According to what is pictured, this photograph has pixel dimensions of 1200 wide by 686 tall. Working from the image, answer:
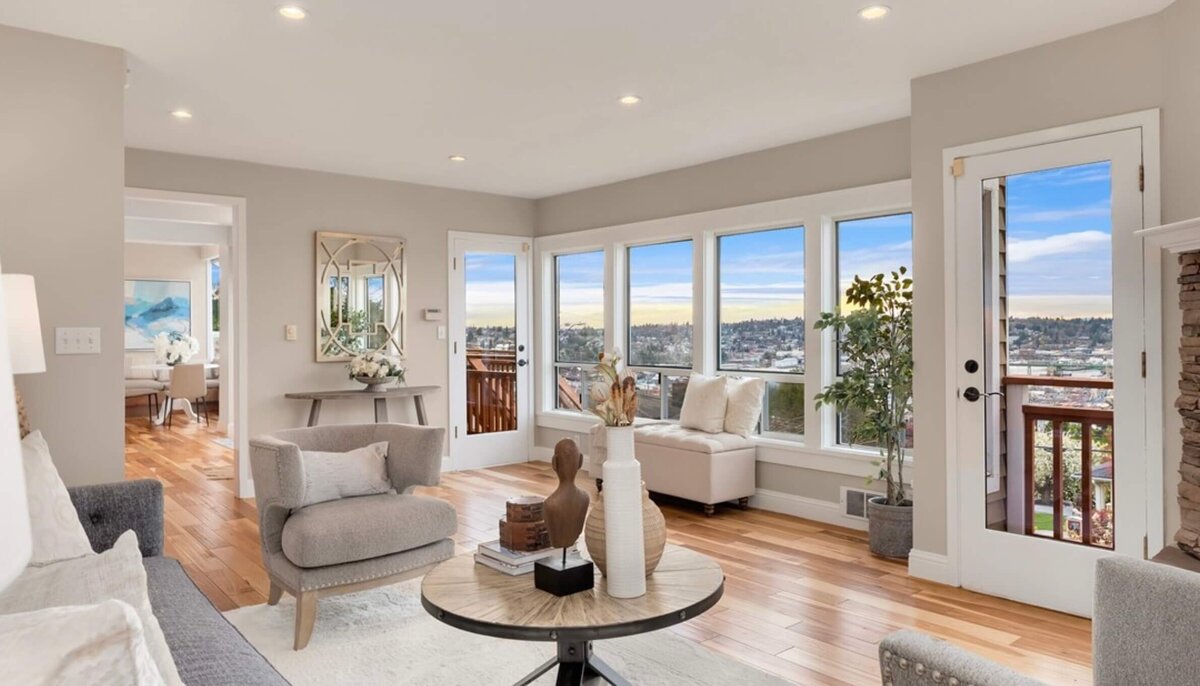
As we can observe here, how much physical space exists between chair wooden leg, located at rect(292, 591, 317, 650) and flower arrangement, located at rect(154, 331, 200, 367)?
8394mm

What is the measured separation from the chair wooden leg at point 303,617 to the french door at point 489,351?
12.0 feet

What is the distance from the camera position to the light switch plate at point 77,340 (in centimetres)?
321

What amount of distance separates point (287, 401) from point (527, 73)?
3.34m

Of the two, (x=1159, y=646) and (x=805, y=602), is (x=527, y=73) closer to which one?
(x=805, y=602)

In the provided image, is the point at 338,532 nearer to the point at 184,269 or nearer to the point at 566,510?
the point at 566,510

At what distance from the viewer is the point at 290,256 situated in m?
5.73

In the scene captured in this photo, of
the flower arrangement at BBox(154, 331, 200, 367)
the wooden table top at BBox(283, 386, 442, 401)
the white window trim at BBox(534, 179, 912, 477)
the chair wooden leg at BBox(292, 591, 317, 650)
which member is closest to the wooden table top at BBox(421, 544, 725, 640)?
the chair wooden leg at BBox(292, 591, 317, 650)

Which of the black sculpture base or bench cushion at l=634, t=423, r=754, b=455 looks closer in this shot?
the black sculpture base

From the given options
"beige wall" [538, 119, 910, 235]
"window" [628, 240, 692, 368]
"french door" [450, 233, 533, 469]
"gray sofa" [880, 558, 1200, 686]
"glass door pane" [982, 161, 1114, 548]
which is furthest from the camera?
"french door" [450, 233, 533, 469]

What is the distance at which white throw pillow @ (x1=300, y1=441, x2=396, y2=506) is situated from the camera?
323 cm

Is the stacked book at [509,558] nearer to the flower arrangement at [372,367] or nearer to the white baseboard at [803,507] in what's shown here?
the white baseboard at [803,507]

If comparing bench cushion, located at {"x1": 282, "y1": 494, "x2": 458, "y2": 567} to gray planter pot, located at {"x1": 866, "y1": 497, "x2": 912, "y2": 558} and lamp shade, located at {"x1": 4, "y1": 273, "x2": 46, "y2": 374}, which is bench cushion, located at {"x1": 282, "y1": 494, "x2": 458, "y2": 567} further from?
gray planter pot, located at {"x1": 866, "y1": 497, "x2": 912, "y2": 558}

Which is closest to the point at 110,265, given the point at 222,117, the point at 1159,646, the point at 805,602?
the point at 222,117

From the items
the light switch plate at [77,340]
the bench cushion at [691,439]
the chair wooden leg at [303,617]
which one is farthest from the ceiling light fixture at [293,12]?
the bench cushion at [691,439]
